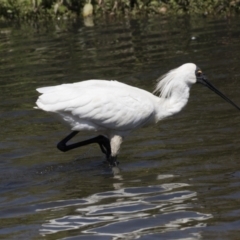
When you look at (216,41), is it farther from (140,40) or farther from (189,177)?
(189,177)

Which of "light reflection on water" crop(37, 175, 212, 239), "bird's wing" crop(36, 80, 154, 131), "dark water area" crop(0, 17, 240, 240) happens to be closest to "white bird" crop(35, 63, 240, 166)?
"bird's wing" crop(36, 80, 154, 131)

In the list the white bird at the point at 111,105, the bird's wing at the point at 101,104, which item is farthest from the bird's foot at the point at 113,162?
A: the bird's wing at the point at 101,104

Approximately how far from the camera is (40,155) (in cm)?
934

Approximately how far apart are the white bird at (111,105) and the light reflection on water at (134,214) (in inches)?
40.1

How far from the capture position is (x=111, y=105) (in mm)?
8500

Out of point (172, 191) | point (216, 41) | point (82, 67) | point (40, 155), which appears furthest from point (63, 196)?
point (216, 41)

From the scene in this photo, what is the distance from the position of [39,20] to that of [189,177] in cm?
1534

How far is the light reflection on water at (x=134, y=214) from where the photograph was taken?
21.4ft

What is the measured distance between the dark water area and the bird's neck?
1.47ft

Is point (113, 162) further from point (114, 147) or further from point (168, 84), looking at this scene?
point (168, 84)

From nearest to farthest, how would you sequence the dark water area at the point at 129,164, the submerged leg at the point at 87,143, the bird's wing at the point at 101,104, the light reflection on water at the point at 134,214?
the light reflection on water at the point at 134,214, the dark water area at the point at 129,164, the bird's wing at the point at 101,104, the submerged leg at the point at 87,143

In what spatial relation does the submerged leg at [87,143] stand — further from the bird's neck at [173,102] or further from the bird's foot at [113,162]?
the bird's neck at [173,102]

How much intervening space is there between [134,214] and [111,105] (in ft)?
6.00

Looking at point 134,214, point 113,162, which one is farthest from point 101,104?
point 134,214
